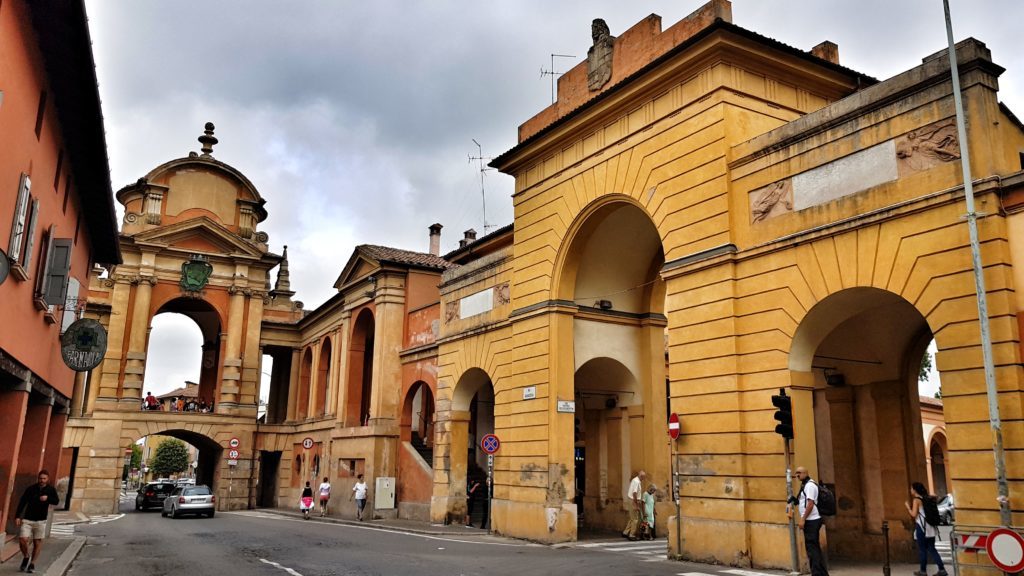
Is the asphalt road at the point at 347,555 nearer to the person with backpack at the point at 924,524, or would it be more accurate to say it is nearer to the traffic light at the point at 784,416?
the traffic light at the point at 784,416

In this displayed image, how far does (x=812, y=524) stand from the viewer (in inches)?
446

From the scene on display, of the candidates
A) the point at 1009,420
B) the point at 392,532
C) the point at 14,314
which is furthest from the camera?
the point at 392,532

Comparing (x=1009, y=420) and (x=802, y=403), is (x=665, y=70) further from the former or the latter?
(x=1009, y=420)

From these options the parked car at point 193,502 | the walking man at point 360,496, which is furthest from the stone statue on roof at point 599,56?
the parked car at point 193,502

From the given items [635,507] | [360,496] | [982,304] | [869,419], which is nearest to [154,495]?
[360,496]

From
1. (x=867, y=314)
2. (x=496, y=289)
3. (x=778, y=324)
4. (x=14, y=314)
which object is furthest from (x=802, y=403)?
(x=14, y=314)

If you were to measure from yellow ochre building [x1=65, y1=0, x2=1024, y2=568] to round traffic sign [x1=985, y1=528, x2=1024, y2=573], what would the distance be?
7.74 feet

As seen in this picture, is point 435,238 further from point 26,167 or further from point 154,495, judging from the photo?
point 26,167

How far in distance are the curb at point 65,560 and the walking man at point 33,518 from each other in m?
0.30

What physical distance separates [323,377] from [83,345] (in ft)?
78.6

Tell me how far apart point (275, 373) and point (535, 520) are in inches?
1228

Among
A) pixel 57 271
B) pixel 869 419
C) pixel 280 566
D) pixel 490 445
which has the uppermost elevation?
pixel 57 271

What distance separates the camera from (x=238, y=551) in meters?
16.1

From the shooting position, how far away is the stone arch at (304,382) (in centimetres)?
3959
